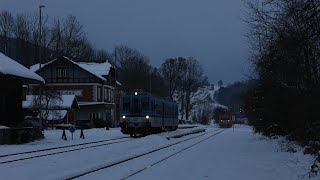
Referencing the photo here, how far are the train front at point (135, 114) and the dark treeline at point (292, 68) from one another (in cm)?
942

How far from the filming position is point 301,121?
23.4m

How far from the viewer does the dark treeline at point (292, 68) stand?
16031mm

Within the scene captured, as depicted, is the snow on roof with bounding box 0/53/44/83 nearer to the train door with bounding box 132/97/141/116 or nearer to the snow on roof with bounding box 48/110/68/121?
the train door with bounding box 132/97/141/116

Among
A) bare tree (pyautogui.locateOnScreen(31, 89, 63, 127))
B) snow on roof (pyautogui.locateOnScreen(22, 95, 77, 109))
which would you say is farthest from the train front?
snow on roof (pyautogui.locateOnScreen(22, 95, 77, 109))

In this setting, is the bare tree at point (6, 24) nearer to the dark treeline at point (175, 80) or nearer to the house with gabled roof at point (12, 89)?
the dark treeline at point (175, 80)

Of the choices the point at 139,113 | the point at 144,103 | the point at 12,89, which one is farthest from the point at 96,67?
the point at 12,89

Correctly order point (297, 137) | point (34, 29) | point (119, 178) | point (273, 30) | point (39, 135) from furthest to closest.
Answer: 1. point (34, 29)
2. point (39, 135)
3. point (297, 137)
4. point (273, 30)
5. point (119, 178)

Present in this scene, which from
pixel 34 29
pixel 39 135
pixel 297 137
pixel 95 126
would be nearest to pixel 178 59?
pixel 34 29

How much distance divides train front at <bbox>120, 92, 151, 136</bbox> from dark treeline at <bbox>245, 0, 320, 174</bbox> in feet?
30.9

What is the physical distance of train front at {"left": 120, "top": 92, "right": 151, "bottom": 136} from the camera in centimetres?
4088

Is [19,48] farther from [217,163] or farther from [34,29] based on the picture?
[217,163]

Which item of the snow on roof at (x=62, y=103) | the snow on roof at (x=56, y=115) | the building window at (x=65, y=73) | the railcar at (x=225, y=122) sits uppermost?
the building window at (x=65, y=73)

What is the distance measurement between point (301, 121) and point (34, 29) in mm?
78701

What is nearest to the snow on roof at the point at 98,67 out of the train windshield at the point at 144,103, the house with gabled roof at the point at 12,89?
the train windshield at the point at 144,103
